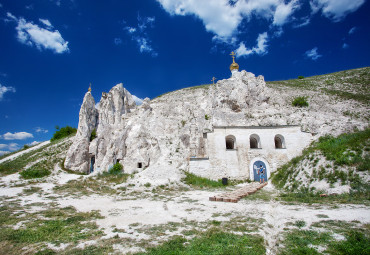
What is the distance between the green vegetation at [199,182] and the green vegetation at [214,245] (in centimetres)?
1272

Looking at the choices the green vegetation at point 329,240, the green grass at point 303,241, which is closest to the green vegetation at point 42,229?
the green grass at point 303,241

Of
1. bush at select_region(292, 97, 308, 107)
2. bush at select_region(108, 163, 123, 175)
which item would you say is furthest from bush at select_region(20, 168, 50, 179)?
bush at select_region(292, 97, 308, 107)

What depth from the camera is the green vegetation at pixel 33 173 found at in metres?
22.2

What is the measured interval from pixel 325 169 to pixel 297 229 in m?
9.65

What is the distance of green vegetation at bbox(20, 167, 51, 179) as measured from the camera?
72.8ft

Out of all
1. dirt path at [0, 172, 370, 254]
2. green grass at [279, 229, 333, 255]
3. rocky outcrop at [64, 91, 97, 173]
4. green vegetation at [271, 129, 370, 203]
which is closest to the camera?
green grass at [279, 229, 333, 255]

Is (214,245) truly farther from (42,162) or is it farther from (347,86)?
(347,86)

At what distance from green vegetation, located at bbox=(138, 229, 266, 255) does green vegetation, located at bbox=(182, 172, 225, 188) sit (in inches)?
501

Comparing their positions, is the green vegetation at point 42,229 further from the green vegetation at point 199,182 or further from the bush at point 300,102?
the bush at point 300,102

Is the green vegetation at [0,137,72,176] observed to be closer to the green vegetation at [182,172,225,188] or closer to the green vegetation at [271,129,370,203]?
the green vegetation at [182,172,225,188]

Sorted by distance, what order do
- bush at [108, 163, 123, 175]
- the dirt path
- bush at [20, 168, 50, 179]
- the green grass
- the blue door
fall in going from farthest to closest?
bush at [108, 163, 123, 175] < bush at [20, 168, 50, 179] < the blue door < the dirt path < the green grass

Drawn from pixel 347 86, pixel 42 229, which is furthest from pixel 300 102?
pixel 42 229

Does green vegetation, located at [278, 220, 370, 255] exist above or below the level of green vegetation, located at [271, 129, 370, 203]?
below

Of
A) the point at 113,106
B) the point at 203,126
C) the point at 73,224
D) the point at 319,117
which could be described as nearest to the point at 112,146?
the point at 113,106
